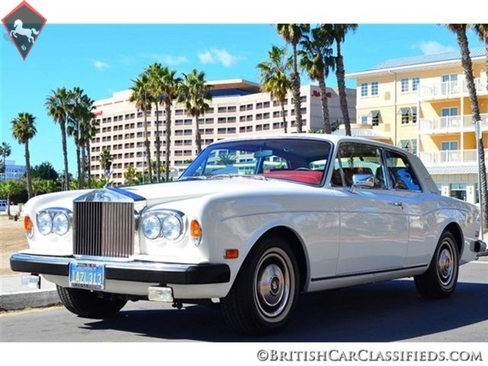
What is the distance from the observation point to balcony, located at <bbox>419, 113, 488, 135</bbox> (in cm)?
5069

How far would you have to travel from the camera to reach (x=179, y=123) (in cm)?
13738

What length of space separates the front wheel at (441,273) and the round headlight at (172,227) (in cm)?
381

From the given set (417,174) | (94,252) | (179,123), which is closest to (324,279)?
(94,252)

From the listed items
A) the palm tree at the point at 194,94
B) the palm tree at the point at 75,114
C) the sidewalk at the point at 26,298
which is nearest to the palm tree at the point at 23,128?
the palm tree at the point at 75,114

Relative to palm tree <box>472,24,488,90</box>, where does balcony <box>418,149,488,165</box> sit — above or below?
below

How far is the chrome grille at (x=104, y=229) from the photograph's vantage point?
215 inches

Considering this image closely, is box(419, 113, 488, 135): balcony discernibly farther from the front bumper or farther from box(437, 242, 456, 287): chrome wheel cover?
the front bumper

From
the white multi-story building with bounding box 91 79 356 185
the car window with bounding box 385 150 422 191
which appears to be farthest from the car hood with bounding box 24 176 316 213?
the white multi-story building with bounding box 91 79 356 185

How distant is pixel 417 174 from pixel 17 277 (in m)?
5.49

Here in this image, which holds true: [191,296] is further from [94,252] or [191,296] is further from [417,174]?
[417,174]

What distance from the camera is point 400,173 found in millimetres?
8023

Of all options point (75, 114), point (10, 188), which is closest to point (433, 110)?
point (75, 114)

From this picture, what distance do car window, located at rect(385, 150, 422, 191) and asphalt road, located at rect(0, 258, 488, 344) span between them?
1322 mm

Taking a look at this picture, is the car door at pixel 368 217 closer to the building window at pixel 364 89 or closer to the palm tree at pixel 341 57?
the palm tree at pixel 341 57
